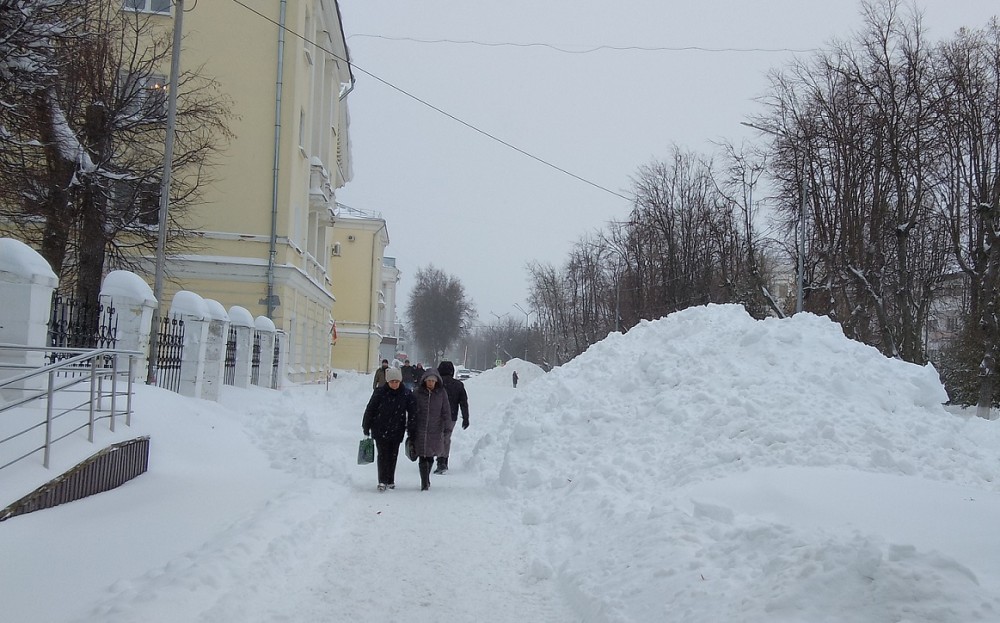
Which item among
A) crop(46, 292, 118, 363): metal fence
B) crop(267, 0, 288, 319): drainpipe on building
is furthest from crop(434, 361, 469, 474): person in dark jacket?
crop(267, 0, 288, 319): drainpipe on building

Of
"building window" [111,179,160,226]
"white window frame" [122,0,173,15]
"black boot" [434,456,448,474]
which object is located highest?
"white window frame" [122,0,173,15]

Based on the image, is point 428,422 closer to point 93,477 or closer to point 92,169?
point 93,477

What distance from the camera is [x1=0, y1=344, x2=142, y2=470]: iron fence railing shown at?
6.17 meters

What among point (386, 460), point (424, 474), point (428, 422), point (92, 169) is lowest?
point (424, 474)

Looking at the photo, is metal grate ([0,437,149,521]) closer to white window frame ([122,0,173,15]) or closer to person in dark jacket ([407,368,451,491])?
person in dark jacket ([407,368,451,491])

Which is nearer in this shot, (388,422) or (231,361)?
(388,422)

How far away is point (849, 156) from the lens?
28.1 metres

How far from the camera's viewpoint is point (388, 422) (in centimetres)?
1007

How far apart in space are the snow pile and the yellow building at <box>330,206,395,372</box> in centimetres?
4345

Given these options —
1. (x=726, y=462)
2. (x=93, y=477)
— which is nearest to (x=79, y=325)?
(x=93, y=477)

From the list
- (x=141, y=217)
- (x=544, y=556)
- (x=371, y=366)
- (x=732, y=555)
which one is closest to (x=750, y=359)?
(x=544, y=556)

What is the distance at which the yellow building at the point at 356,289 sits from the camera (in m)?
57.4

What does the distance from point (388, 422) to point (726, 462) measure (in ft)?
13.8

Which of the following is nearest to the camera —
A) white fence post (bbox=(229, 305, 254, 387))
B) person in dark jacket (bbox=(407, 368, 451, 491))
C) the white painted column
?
person in dark jacket (bbox=(407, 368, 451, 491))
